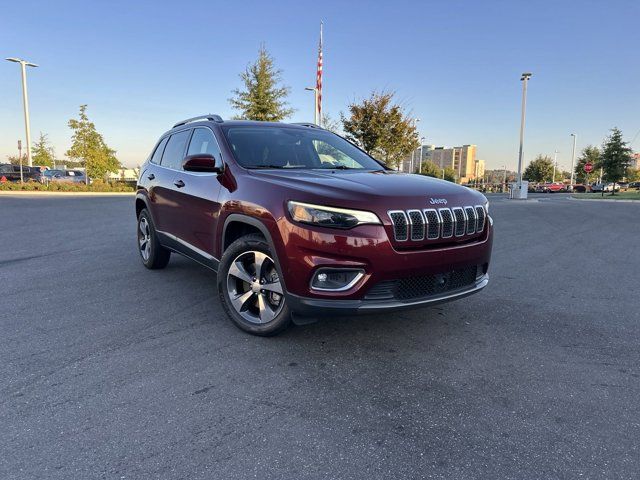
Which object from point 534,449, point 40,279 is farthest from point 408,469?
point 40,279

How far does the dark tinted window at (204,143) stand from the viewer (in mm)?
4268

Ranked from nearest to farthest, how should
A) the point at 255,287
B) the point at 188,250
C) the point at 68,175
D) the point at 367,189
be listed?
the point at 367,189 < the point at 255,287 < the point at 188,250 < the point at 68,175

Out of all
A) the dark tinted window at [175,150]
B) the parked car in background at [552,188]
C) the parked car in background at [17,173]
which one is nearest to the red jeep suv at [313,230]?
the dark tinted window at [175,150]

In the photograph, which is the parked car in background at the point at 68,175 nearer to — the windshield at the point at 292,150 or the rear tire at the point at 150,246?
the rear tire at the point at 150,246

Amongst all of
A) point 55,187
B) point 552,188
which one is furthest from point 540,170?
point 55,187

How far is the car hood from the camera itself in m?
3.04

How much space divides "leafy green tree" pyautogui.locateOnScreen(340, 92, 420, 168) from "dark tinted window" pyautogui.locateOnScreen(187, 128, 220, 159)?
18473 millimetres

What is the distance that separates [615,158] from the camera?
35438 millimetres

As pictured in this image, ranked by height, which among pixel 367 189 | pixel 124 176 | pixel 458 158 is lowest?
pixel 367 189

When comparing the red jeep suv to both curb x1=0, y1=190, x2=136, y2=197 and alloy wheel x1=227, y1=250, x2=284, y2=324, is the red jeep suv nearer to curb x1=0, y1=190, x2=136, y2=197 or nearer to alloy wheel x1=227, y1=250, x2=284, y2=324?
alloy wheel x1=227, y1=250, x2=284, y2=324

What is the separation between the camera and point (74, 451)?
7.21ft

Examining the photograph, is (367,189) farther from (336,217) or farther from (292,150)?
(292,150)

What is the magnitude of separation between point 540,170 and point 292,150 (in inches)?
3138

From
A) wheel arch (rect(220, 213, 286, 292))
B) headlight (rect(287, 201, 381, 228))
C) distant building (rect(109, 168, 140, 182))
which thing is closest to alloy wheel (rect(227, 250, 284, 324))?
wheel arch (rect(220, 213, 286, 292))
